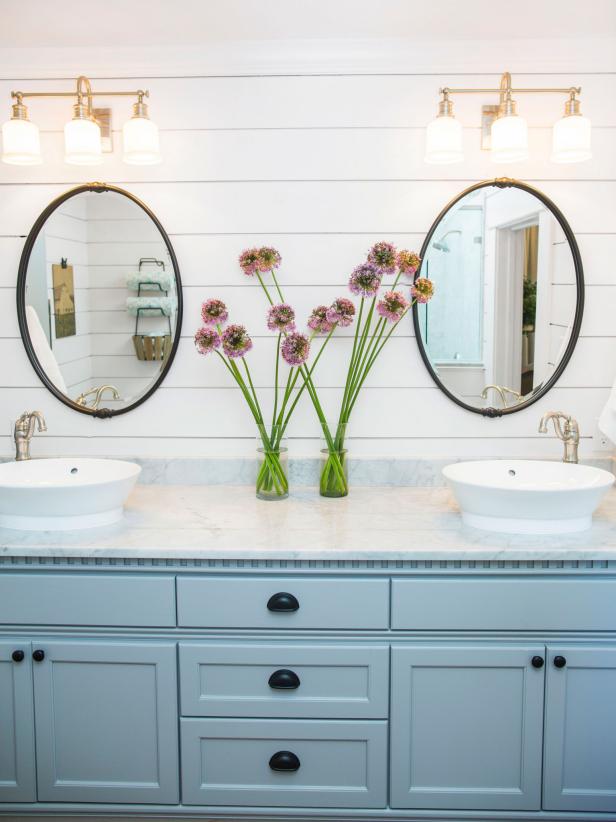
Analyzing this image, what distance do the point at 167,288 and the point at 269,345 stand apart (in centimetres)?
36

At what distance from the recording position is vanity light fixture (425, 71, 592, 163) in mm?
2180

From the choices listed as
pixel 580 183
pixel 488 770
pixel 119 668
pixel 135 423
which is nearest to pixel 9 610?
pixel 119 668

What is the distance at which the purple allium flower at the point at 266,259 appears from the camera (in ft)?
7.45

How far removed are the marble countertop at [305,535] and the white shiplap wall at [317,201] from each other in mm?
300

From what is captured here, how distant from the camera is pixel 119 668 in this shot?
76.3 inches

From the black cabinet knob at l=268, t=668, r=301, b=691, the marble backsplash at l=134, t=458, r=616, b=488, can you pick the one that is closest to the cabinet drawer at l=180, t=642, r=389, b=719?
the black cabinet knob at l=268, t=668, r=301, b=691

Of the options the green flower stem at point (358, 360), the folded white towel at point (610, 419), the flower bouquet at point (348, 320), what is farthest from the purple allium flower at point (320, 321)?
the folded white towel at point (610, 419)

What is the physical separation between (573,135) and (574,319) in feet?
1.77

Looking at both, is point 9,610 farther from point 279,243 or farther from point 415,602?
point 279,243

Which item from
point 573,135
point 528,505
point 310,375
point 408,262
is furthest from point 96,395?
point 573,135

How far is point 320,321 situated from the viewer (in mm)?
2273

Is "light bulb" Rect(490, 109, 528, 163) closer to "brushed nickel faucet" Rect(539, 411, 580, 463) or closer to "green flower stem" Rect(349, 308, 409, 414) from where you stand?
"green flower stem" Rect(349, 308, 409, 414)

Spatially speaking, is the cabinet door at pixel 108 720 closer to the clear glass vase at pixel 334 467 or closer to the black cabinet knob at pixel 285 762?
the black cabinet knob at pixel 285 762

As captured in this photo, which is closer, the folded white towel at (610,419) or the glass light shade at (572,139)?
the glass light shade at (572,139)
